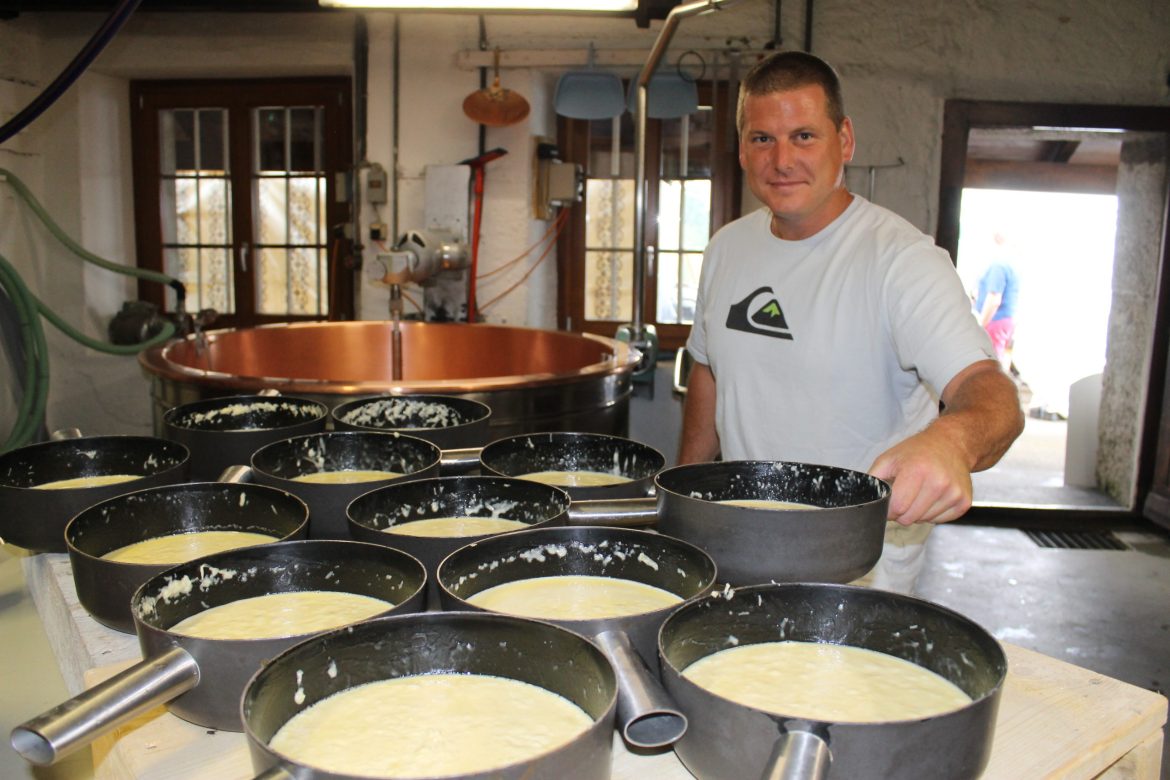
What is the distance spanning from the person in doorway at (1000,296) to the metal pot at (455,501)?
6.59 m

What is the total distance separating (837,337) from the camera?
1746mm

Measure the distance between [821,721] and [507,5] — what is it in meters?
1.73

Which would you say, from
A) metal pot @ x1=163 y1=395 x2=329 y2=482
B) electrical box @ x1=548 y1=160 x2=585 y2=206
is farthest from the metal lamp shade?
metal pot @ x1=163 y1=395 x2=329 y2=482

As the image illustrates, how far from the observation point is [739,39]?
4.18m

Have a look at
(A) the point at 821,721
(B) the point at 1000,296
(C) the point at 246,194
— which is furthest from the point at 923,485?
(B) the point at 1000,296

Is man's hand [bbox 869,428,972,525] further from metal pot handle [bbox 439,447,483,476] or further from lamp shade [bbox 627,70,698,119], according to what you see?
lamp shade [bbox 627,70,698,119]

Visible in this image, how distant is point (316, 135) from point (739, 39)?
225cm

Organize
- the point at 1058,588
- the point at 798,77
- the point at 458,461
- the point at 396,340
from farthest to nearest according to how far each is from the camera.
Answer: the point at 1058,588
the point at 396,340
the point at 798,77
the point at 458,461

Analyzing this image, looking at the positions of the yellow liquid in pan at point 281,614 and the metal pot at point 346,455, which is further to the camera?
the metal pot at point 346,455

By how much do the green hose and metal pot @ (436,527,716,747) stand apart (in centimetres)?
390

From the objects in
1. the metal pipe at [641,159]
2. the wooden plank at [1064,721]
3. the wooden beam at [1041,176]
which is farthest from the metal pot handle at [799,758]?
the wooden beam at [1041,176]

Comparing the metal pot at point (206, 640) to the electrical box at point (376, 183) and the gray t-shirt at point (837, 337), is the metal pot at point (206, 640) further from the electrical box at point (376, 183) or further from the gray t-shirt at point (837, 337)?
the electrical box at point (376, 183)

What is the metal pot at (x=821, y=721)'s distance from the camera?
24.2 inches

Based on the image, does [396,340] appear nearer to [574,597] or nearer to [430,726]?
[574,597]
